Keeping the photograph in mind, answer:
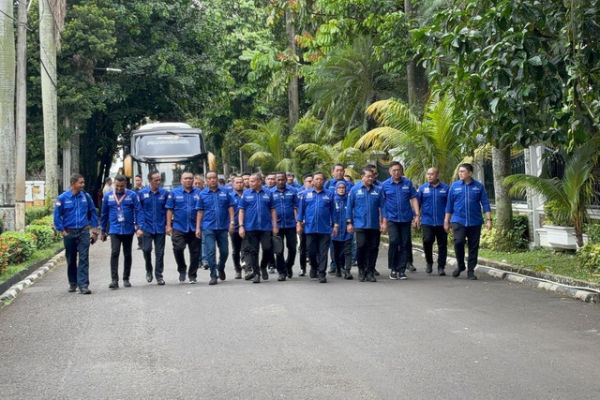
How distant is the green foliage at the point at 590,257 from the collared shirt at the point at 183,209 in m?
6.36

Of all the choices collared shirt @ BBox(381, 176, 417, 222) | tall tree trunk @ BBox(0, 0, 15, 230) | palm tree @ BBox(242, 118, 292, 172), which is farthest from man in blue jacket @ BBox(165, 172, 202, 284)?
palm tree @ BBox(242, 118, 292, 172)

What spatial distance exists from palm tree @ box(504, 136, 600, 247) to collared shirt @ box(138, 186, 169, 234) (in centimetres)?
630

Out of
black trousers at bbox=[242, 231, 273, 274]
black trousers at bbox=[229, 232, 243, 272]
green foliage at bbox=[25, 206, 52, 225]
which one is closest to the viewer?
black trousers at bbox=[242, 231, 273, 274]

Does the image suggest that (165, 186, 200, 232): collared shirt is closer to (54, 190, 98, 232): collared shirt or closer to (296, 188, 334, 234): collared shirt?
(54, 190, 98, 232): collared shirt

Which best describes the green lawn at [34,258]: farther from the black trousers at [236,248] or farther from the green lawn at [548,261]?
the green lawn at [548,261]

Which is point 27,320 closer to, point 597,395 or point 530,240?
point 597,395

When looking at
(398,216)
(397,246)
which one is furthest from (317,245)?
(398,216)

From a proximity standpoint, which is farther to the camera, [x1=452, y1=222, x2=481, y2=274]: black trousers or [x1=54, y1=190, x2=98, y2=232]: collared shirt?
[x1=452, y1=222, x2=481, y2=274]: black trousers

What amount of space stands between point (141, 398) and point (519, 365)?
3236 mm

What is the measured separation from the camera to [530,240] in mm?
18469

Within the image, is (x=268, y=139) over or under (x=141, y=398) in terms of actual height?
over

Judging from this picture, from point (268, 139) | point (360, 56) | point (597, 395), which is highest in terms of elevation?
point (360, 56)

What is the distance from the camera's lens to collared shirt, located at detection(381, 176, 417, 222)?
14.7m

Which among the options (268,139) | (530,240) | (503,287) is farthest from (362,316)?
(268,139)
